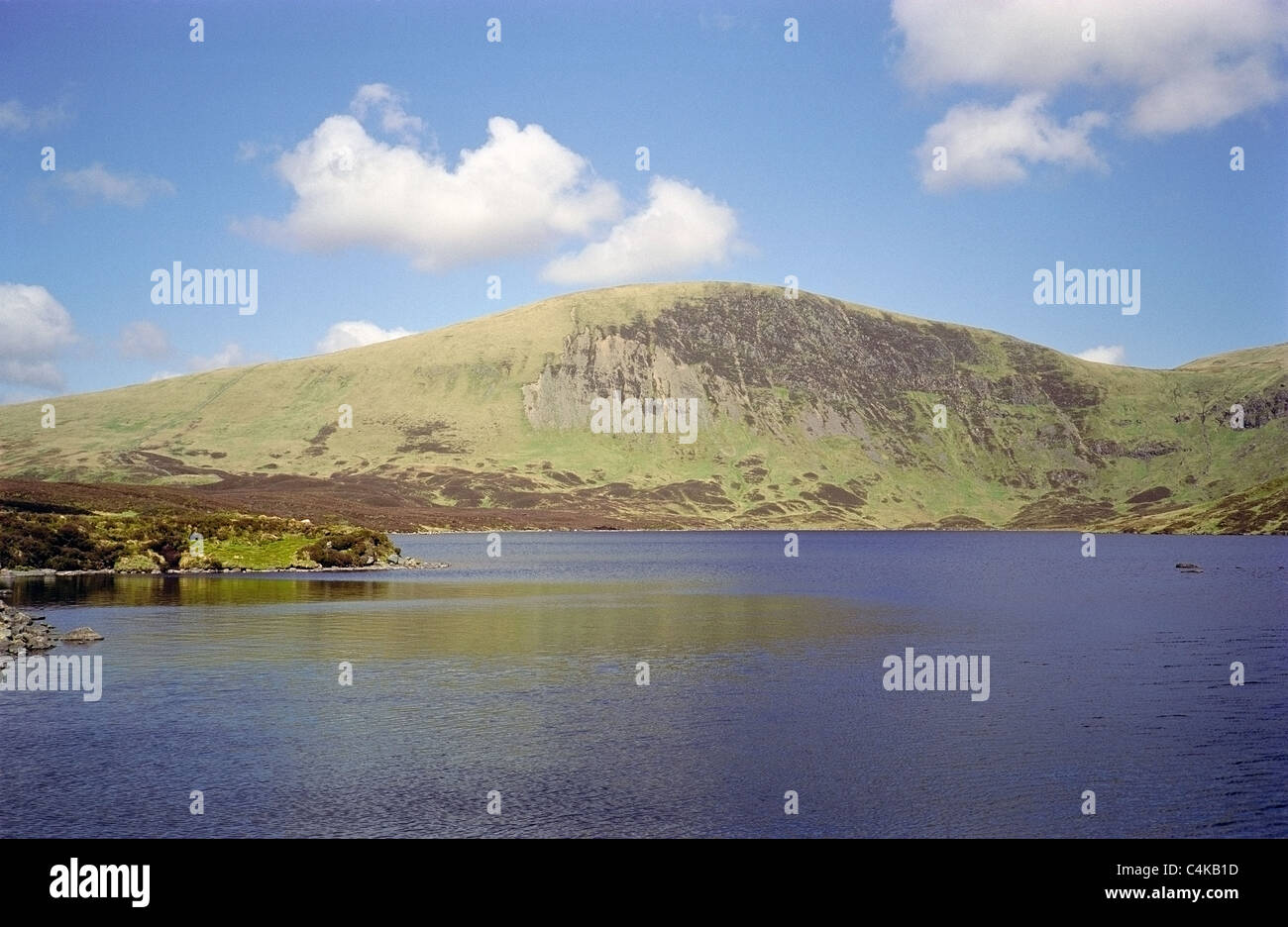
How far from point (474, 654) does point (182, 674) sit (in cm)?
1574

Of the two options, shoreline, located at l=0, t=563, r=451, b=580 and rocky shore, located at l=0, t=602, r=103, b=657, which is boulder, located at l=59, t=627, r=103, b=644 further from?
shoreline, located at l=0, t=563, r=451, b=580

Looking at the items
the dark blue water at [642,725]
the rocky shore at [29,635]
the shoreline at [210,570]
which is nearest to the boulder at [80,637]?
the rocky shore at [29,635]

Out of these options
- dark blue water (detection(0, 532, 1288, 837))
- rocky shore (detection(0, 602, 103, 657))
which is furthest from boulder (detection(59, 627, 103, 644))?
dark blue water (detection(0, 532, 1288, 837))

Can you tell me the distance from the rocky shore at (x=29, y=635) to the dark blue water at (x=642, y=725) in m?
1.86

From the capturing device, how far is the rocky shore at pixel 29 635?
5797 centimetres

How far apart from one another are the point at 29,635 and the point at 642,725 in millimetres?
39237

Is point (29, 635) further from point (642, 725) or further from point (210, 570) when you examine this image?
point (210, 570)

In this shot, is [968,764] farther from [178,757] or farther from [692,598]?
[692,598]

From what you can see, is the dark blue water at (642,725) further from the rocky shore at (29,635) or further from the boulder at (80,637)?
the rocky shore at (29,635)
